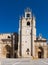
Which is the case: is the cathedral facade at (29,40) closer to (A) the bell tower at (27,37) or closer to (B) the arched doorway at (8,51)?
(A) the bell tower at (27,37)

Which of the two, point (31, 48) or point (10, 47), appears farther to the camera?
point (10, 47)

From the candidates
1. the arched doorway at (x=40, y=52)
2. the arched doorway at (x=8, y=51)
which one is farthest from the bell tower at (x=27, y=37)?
the arched doorway at (x=8, y=51)

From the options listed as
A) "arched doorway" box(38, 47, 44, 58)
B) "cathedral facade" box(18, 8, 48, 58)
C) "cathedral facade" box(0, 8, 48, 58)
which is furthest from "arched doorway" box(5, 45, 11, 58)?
"arched doorway" box(38, 47, 44, 58)

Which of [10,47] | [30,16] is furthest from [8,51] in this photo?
[30,16]

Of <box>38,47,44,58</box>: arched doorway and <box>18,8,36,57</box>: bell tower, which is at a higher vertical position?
<box>18,8,36,57</box>: bell tower

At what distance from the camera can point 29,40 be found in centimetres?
8512

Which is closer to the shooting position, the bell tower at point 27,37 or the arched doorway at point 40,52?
the bell tower at point 27,37

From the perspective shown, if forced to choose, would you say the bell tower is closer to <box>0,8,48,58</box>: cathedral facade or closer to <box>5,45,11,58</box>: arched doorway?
<box>0,8,48,58</box>: cathedral facade

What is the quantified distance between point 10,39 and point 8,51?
4536mm

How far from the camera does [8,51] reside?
90.4m

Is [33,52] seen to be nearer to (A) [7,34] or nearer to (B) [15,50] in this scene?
(B) [15,50]

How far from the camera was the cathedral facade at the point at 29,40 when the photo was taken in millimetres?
84875

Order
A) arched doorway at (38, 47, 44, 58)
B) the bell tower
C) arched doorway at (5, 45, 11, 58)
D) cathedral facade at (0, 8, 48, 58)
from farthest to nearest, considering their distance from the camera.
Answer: arched doorway at (5, 45, 11, 58), arched doorway at (38, 47, 44, 58), cathedral facade at (0, 8, 48, 58), the bell tower

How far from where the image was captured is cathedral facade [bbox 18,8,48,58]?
84.9 metres
